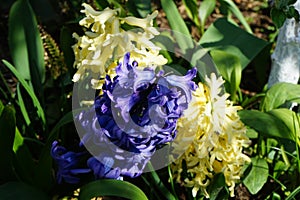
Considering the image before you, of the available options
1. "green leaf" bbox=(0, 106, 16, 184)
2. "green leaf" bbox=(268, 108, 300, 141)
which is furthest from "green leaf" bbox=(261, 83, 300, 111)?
"green leaf" bbox=(0, 106, 16, 184)

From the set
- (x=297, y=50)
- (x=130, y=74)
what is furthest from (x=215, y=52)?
(x=130, y=74)

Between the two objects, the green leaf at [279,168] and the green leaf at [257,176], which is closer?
the green leaf at [257,176]

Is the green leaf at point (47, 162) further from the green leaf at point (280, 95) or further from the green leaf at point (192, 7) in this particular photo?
the green leaf at point (192, 7)

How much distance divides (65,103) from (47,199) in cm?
43

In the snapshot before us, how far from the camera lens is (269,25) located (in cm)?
293

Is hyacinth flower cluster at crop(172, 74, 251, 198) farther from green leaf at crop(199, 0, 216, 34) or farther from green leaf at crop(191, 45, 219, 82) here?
green leaf at crop(199, 0, 216, 34)

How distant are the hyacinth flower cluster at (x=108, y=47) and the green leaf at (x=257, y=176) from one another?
0.60m

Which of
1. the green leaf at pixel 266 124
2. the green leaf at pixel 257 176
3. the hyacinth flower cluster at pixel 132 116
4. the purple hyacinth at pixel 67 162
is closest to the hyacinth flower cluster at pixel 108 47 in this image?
the hyacinth flower cluster at pixel 132 116

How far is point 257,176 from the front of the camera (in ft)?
6.38

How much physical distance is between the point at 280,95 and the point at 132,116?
32.2 inches

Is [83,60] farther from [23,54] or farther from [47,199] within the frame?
[23,54]

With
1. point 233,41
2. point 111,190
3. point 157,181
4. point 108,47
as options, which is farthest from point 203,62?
point 111,190

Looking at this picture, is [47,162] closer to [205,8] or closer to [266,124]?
[266,124]

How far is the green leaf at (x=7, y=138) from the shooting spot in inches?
65.0
